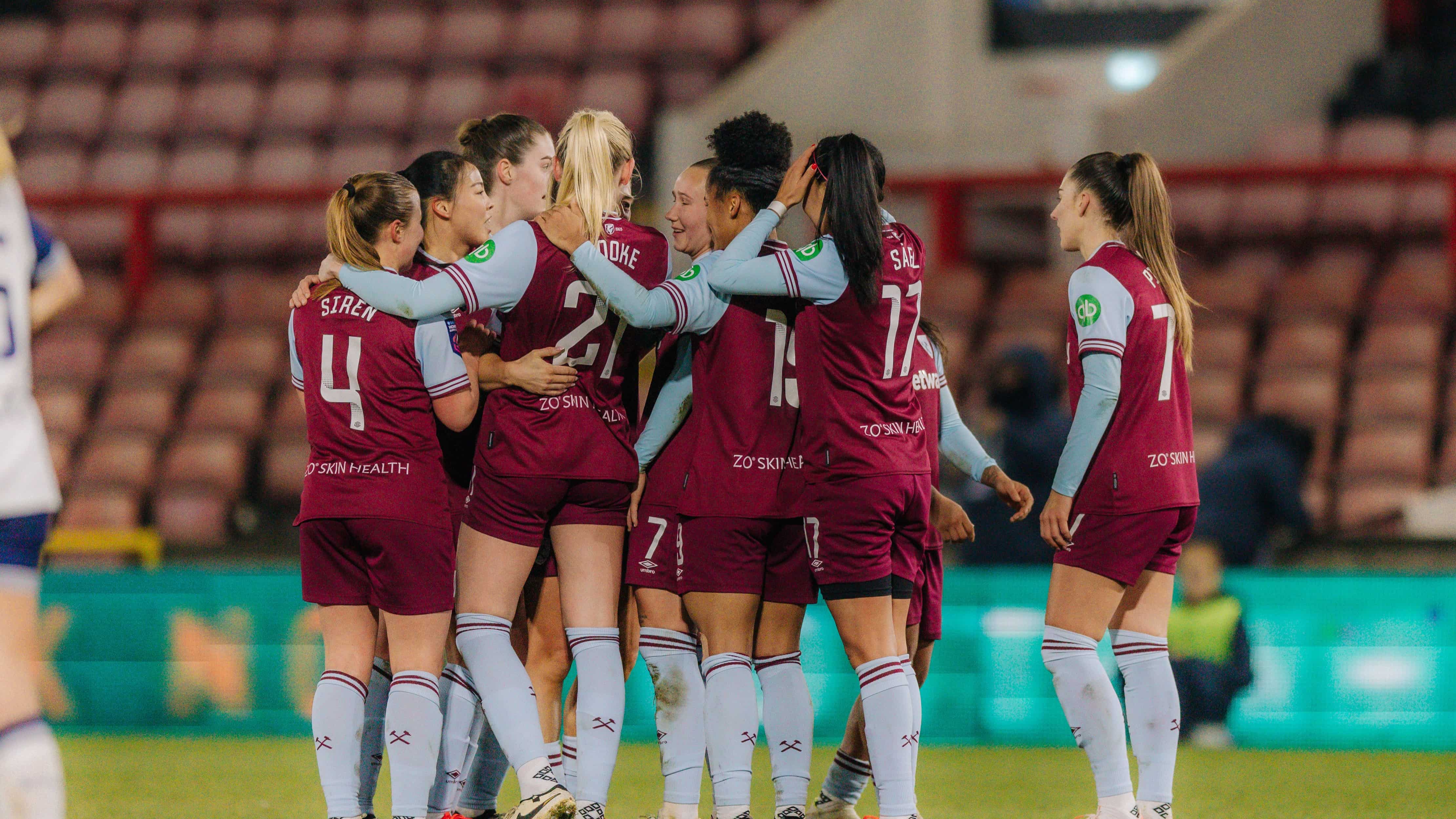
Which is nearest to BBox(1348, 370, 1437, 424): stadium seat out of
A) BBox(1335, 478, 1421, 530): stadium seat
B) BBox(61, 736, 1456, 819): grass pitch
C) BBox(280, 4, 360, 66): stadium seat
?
BBox(1335, 478, 1421, 530): stadium seat

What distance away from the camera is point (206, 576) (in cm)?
814

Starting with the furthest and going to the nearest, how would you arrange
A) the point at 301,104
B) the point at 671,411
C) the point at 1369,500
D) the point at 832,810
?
the point at 301,104 < the point at 1369,500 < the point at 832,810 < the point at 671,411

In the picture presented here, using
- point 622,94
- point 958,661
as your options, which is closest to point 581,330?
point 958,661

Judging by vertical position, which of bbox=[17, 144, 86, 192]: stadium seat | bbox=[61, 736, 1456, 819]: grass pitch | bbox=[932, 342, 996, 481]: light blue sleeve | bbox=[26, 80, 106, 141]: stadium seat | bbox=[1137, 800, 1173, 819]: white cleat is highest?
bbox=[26, 80, 106, 141]: stadium seat

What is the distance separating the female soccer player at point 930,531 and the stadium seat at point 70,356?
7.51m

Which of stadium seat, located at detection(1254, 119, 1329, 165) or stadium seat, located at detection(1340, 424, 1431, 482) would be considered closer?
stadium seat, located at detection(1340, 424, 1431, 482)

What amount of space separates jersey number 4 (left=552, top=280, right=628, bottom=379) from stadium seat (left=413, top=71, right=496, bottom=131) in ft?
28.9

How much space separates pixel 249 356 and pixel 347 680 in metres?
6.99

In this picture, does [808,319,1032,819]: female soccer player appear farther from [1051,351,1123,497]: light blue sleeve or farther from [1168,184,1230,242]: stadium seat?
[1168,184,1230,242]: stadium seat

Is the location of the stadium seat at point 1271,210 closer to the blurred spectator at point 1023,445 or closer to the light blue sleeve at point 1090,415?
the blurred spectator at point 1023,445

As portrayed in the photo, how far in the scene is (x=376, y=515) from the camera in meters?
4.10

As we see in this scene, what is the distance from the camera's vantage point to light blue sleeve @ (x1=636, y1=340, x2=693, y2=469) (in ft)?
14.8

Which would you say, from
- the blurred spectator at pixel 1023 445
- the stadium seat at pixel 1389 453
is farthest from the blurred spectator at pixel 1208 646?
the stadium seat at pixel 1389 453

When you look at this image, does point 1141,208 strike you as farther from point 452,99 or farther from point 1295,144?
point 452,99
